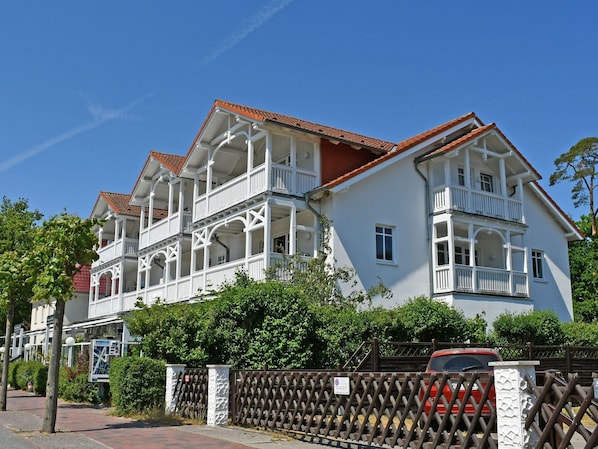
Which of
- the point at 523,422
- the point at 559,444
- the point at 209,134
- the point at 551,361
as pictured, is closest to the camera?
the point at 559,444

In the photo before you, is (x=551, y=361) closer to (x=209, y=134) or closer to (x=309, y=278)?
(x=309, y=278)

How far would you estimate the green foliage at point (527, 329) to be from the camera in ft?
73.5

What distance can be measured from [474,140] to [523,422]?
1886cm

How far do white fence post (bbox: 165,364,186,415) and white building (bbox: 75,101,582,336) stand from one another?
6601mm

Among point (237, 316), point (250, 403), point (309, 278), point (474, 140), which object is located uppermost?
point (474, 140)

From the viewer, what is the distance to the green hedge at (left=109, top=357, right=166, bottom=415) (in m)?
15.7

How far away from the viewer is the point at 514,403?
24.6ft

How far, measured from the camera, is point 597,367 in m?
20.6

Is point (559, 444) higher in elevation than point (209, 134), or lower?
lower

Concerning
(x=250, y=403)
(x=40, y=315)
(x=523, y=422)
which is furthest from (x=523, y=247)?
(x=40, y=315)

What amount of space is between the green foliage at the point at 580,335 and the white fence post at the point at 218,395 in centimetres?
1461

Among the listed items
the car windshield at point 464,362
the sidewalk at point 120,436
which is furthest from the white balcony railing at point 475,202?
the sidewalk at point 120,436

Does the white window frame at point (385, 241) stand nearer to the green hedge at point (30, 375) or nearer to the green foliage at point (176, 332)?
the green foliage at point (176, 332)

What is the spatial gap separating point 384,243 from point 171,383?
35.5ft
